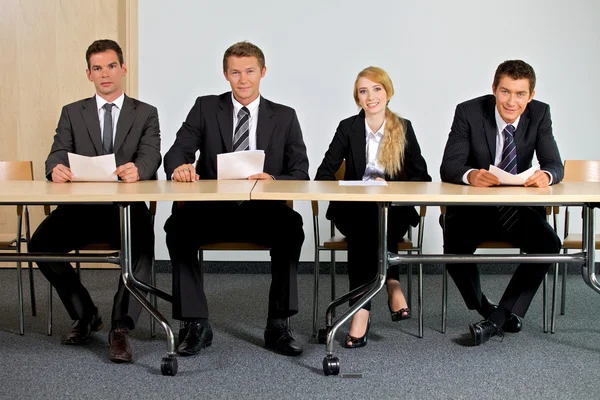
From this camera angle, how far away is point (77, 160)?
9.39 feet

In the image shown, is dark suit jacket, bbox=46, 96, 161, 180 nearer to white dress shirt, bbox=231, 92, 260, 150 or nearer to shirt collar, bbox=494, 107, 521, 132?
white dress shirt, bbox=231, 92, 260, 150

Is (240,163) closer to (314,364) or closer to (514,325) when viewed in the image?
(314,364)

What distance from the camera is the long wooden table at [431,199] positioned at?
2379 millimetres

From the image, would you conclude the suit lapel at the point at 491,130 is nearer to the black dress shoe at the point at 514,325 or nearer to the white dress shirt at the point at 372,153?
the white dress shirt at the point at 372,153

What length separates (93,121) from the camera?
3.29m

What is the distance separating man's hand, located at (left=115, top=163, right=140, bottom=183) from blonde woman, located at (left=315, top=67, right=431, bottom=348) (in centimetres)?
87

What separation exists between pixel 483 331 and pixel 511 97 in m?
0.98

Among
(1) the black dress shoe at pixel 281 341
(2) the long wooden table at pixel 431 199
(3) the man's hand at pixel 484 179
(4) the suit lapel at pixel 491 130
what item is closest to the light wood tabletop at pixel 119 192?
(2) the long wooden table at pixel 431 199

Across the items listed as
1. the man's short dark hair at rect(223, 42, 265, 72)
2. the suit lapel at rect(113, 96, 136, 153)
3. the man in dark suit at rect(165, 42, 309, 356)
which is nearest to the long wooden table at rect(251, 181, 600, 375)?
the man in dark suit at rect(165, 42, 309, 356)

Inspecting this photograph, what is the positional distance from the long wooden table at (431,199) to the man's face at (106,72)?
945 millimetres

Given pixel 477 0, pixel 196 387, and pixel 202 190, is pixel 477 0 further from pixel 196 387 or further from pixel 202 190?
pixel 196 387

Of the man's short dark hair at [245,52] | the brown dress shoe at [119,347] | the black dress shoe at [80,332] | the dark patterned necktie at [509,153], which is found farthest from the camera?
the man's short dark hair at [245,52]

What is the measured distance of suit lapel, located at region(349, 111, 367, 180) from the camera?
132 inches

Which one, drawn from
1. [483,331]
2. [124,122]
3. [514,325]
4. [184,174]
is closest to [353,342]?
[483,331]
